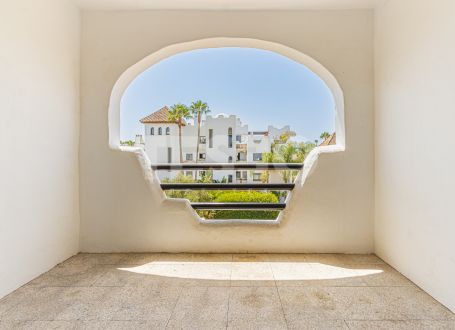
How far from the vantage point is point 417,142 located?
2.10 m

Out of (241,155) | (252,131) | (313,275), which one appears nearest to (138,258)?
(313,275)

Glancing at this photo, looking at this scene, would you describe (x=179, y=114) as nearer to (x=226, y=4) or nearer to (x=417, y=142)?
(x=226, y=4)

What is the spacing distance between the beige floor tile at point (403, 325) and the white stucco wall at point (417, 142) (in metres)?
0.25

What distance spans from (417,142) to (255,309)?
1.73 metres

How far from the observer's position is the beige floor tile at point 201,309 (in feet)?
5.25

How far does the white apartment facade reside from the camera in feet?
11.3

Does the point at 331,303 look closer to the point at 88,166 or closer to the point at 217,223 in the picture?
the point at 217,223

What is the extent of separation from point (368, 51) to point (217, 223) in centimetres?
Result: 236

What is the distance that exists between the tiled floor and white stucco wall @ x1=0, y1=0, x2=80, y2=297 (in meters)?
0.28

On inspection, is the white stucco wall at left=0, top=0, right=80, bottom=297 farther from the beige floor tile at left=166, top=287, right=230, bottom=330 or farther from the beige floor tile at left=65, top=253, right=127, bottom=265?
the beige floor tile at left=166, top=287, right=230, bottom=330

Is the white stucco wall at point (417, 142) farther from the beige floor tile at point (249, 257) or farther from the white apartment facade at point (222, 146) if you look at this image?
the white apartment facade at point (222, 146)

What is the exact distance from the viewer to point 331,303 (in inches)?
72.1

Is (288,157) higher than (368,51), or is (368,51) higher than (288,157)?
(368,51)

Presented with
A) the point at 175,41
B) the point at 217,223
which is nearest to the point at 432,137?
the point at 217,223
